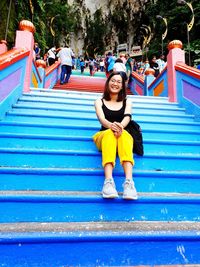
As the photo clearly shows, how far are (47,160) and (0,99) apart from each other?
1101mm

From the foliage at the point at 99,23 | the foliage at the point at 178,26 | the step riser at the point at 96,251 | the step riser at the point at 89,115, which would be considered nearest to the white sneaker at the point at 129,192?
the step riser at the point at 96,251

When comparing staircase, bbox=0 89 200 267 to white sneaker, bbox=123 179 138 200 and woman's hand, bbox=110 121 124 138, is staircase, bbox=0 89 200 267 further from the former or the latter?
woman's hand, bbox=110 121 124 138

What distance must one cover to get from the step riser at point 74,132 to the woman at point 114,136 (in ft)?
1.52

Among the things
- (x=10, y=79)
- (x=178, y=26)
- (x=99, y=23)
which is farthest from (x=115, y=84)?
(x=99, y=23)

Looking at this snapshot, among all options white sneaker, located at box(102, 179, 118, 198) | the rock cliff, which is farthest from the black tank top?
the rock cliff

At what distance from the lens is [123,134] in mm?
2090

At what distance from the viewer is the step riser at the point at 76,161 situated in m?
2.16

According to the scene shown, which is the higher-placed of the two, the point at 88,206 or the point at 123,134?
the point at 123,134

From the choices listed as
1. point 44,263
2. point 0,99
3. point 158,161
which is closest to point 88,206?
point 44,263

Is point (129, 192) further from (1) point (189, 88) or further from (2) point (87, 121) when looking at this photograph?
(1) point (189, 88)

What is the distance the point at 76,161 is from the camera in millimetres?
2225

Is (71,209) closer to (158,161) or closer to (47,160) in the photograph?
(47,160)

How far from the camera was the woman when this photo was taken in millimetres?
1781

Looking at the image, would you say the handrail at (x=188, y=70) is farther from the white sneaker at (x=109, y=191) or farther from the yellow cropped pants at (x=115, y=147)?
the white sneaker at (x=109, y=191)
